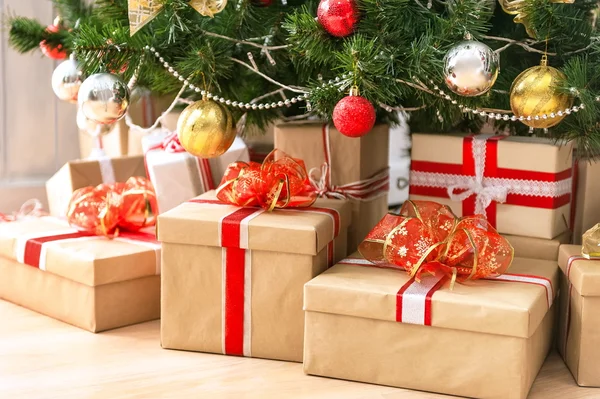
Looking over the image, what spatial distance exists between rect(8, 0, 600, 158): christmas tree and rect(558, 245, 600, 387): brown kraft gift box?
203 mm

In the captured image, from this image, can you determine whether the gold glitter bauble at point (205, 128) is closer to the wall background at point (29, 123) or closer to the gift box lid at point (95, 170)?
the gift box lid at point (95, 170)

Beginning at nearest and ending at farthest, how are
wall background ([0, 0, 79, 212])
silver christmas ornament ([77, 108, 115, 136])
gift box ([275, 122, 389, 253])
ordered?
gift box ([275, 122, 389, 253])
silver christmas ornament ([77, 108, 115, 136])
wall background ([0, 0, 79, 212])

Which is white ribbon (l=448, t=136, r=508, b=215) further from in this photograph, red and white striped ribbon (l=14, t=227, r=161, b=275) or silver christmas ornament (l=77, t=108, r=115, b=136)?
silver christmas ornament (l=77, t=108, r=115, b=136)

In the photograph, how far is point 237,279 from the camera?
132cm

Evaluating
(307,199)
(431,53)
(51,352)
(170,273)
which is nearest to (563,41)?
(431,53)

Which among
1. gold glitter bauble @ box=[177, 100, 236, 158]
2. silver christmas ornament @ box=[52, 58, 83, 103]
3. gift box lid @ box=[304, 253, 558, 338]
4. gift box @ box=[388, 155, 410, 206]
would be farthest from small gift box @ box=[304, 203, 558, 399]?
gift box @ box=[388, 155, 410, 206]

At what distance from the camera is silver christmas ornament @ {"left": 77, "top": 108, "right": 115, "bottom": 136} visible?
1.65 metres

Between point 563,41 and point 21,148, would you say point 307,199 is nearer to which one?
point 563,41

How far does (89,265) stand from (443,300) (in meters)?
0.57

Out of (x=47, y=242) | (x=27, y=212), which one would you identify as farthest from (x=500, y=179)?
(x=27, y=212)

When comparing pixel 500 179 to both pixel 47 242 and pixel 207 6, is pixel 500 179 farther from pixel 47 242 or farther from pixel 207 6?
pixel 47 242

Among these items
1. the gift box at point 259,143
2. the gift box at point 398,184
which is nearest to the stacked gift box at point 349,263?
the gift box at point 259,143

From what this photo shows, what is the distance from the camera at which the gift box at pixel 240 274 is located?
1.29m

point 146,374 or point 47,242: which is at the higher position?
point 47,242
